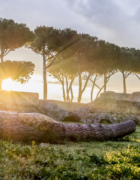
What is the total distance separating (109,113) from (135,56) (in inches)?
715

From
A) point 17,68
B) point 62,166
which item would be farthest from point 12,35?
point 62,166

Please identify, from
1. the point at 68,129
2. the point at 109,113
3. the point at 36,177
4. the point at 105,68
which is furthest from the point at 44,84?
the point at 36,177

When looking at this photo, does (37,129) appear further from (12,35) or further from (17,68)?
(17,68)

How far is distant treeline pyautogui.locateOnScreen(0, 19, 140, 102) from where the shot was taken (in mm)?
20266

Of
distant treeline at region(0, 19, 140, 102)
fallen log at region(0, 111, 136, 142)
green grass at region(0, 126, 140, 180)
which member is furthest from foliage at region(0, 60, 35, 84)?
green grass at region(0, 126, 140, 180)

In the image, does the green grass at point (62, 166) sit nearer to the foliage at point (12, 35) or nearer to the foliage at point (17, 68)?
the foliage at point (12, 35)

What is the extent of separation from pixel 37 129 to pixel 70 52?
20980 millimetres

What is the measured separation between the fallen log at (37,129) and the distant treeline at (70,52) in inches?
607

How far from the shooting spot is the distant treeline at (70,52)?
20.3 m

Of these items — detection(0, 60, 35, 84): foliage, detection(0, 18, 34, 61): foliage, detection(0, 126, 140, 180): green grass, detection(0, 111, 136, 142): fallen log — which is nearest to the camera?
detection(0, 126, 140, 180): green grass

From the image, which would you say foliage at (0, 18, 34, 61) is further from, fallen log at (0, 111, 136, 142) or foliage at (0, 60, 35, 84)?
fallen log at (0, 111, 136, 142)

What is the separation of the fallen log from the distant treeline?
15.4 meters

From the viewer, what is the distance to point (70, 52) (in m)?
25.9

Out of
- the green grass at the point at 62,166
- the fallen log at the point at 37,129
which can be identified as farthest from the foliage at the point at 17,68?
the green grass at the point at 62,166
